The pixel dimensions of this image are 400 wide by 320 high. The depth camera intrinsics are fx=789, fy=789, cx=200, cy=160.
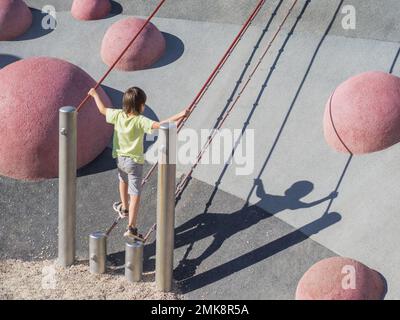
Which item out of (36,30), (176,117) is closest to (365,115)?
(176,117)

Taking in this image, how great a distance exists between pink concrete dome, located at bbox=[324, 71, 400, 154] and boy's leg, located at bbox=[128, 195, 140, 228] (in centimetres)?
273

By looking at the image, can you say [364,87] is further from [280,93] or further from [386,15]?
[386,15]

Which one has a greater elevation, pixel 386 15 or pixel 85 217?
pixel 386 15

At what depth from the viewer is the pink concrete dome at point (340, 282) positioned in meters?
7.75

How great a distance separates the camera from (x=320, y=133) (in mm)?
10008

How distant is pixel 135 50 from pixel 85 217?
10.4 ft

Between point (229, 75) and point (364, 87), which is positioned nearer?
point (364, 87)

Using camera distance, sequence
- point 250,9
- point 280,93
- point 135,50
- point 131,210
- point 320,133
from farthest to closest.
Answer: point 250,9 → point 135,50 → point 280,93 → point 320,133 → point 131,210

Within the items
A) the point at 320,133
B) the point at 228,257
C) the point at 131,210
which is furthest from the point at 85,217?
the point at 320,133

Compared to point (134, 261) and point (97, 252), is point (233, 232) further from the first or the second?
point (97, 252)

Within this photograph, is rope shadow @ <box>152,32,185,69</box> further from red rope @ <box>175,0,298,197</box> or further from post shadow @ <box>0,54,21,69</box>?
post shadow @ <box>0,54,21,69</box>

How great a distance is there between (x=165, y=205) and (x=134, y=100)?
1102 mm

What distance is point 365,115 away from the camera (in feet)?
30.9

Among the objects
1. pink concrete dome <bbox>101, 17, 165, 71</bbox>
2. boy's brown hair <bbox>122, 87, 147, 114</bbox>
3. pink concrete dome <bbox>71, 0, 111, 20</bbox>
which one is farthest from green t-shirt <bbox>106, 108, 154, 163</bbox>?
pink concrete dome <bbox>71, 0, 111, 20</bbox>
